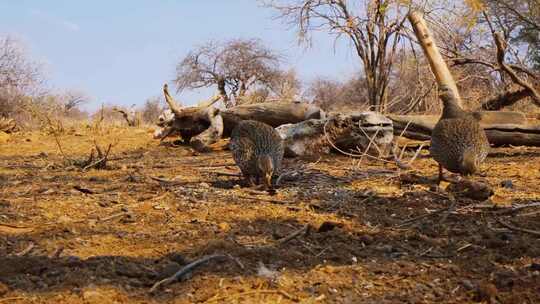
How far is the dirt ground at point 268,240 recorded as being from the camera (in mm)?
2627

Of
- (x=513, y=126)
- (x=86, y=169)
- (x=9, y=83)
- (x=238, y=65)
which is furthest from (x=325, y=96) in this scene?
(x=86, y=169)

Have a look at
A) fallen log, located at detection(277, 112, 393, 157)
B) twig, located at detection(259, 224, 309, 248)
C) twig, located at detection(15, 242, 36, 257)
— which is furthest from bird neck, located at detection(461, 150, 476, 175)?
twig, located at detection(15, 242, 36, 257)

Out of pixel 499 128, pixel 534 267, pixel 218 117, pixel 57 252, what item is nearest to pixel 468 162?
pixel 534 267

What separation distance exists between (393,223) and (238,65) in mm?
24945

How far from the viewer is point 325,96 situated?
33.4 meters

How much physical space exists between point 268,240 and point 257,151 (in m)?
1.83

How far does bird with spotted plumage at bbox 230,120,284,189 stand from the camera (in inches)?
203

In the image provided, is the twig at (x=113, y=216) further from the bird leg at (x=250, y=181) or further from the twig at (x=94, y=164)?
the twig at (x=94, y=164)

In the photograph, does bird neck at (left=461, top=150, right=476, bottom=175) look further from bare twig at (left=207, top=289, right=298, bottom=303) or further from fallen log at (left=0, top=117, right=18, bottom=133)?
fallen log at (left=0, top=117, right=18, bottom=133)

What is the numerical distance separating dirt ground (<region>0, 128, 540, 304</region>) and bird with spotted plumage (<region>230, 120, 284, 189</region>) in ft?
0.81

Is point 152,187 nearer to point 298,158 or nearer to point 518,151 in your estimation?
point 298,158

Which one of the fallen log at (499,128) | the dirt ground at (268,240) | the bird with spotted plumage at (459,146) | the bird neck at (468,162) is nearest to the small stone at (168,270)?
the dirt ground at (268,240)

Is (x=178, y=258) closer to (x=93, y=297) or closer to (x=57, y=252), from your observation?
(x=93, y=297)

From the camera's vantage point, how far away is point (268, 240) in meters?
3.46
